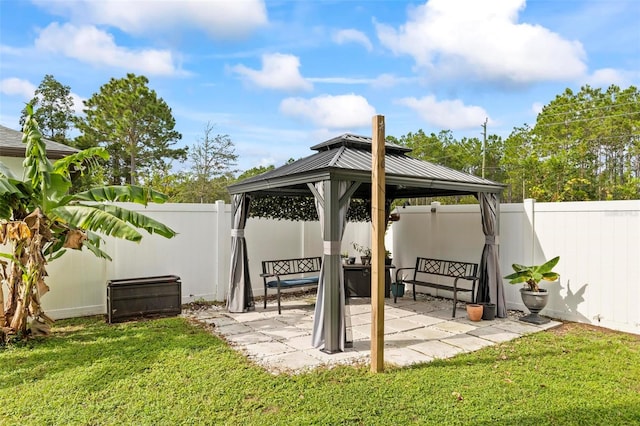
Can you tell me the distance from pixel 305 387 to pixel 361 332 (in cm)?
209

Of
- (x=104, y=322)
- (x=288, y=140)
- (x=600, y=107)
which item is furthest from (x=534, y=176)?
(x=104, y=322)

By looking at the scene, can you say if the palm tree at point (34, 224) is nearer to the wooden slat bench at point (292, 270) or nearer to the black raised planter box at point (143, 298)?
the black raised planter box at point (143, 298)

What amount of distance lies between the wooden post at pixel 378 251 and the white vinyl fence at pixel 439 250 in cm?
369

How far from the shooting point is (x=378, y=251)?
403cm

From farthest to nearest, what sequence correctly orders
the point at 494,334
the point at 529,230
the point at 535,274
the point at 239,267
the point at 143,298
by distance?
1. the point at 239,267
2. the point at 529,230
3. the point at 143,298
4. the point at 535,274
5. the point at 494,334

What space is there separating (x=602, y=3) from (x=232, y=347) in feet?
25.5

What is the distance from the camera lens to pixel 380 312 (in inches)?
158

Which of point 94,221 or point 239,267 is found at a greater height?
point 94,221

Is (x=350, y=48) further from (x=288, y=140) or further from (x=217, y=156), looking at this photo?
(x=217, y=156)

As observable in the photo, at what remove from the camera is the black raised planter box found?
5.86 m

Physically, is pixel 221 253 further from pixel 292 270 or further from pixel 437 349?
pixel 437 349

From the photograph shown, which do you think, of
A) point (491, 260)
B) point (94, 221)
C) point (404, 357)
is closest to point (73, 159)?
point (94, 221)

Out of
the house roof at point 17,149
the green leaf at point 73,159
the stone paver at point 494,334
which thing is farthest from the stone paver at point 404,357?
the house roof at point 17,149

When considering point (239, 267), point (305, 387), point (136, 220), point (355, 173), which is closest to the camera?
point (305, 387)
